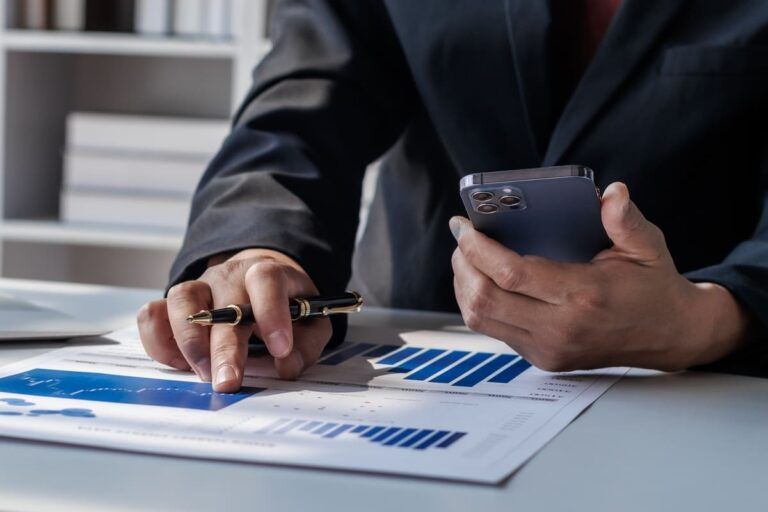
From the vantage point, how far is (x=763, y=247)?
35.0 inches

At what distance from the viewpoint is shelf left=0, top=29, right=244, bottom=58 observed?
2411 mm

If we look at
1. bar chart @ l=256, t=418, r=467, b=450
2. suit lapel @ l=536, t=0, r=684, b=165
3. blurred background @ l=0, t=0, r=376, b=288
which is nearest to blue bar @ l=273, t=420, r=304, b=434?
bar chart @ l=256, t=418, r=467, b=450

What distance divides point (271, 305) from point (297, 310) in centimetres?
3

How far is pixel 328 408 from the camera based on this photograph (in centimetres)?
69

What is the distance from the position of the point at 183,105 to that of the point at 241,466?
235cm

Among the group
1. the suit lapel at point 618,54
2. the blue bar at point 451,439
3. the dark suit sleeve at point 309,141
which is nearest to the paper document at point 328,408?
the blue bar at point 451,439

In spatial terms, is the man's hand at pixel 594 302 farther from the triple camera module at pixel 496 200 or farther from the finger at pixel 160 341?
the finger at pixel 160 341

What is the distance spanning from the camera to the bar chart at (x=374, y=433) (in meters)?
0.60

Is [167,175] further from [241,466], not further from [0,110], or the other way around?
[241,466]

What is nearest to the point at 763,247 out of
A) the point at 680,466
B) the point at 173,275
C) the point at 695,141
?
the point at 695,141

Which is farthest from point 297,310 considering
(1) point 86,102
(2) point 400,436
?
(1) point 86,102

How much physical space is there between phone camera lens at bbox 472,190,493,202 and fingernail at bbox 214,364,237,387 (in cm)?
20

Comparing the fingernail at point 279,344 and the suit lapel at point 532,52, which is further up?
the suit lapel at point 532,52

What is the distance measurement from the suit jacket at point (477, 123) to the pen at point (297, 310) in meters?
0.08
